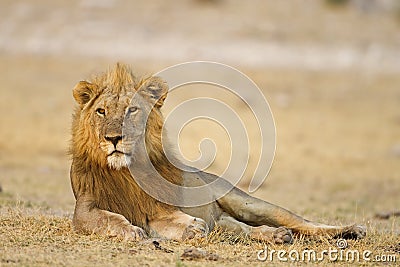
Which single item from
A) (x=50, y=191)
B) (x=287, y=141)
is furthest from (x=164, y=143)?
(x=287, y=141)

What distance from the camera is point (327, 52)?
27.0m

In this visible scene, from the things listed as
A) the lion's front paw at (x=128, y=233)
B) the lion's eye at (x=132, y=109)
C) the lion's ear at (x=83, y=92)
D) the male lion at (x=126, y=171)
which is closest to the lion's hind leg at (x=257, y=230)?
the male lion at (x=126, y=171)

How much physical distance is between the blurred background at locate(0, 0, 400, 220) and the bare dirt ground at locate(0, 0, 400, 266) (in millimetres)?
50

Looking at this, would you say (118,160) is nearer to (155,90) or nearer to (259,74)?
(155,90)

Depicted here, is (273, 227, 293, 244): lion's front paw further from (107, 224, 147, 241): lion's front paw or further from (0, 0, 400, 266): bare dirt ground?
(107, 224, 147, 241): lion's front paw

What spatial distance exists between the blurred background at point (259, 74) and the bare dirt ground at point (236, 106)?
50 millimetres

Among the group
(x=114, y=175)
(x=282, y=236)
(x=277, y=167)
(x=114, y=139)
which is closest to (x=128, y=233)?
(x=114, y=175)

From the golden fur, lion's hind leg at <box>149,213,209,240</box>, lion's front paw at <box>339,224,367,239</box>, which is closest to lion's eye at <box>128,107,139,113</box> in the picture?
the golden fur

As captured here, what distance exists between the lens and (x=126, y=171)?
6562 mm

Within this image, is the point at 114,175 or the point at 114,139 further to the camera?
the point at 114,175

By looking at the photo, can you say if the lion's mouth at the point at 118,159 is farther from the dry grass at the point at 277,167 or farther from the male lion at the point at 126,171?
the dry grass at the point at 277,167

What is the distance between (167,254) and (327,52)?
21864mm

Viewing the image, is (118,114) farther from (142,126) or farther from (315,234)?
(315,234)

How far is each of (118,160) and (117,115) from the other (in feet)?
1.28
